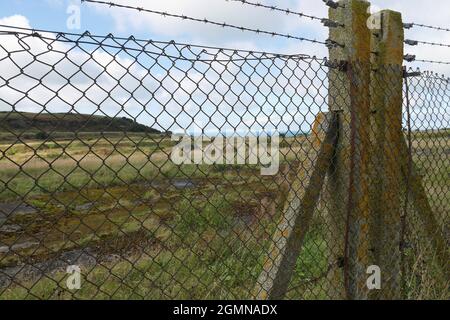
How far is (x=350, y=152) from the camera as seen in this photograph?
2863 millimetres

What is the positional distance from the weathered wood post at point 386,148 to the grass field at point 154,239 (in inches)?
15.8

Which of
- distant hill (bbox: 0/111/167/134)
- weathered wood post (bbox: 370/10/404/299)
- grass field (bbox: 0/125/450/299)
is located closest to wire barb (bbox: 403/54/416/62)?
weathered wood post (bbox: 370/10/404/299)

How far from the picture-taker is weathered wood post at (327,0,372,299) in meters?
2.88

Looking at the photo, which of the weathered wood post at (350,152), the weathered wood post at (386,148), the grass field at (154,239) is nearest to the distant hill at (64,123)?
the grass field at (154,239)

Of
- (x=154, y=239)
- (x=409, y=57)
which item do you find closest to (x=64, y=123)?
(x=409, y=57)

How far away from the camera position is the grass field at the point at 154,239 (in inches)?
114

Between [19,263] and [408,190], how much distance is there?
681 cm

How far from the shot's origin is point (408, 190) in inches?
127

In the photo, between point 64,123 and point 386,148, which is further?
point 386,148

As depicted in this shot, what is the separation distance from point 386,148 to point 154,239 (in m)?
5.46

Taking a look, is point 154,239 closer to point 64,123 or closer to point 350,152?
point 350,152

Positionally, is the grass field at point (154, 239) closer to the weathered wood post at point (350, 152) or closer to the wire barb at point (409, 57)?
the weathered wood post at point (350, 152)
